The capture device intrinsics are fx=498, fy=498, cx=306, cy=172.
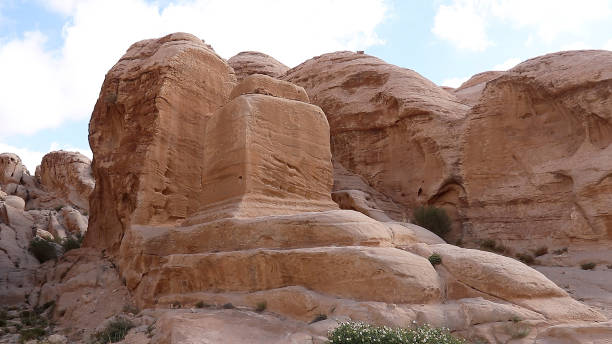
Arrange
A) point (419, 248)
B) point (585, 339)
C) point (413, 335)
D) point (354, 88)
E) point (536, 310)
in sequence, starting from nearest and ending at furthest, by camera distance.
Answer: point (413, 335) < point (585, 339) < point (536, 310) < point (419, 248) < point (354, 88)

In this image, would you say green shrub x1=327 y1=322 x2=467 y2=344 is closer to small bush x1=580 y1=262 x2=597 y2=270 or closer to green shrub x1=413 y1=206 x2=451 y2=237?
small bush x1=580 y1=262 x2=597 y2=270

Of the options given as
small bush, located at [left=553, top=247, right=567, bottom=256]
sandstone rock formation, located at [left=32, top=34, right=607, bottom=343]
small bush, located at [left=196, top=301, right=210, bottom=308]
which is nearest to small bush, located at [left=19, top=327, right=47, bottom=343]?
sandstone rock formation, located at [left=32, top=34, right=607, bottom=343]

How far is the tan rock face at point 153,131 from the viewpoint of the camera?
16531 mm

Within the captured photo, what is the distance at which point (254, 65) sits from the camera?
104ft

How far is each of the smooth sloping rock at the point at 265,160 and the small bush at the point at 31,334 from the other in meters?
5.31

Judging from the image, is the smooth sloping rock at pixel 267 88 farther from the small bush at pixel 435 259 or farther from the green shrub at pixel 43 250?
the green shrub at pixel 43 250

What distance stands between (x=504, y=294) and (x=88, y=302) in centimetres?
1244

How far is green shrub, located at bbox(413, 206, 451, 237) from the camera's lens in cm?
2106

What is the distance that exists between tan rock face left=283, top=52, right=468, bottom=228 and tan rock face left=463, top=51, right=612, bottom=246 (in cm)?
128

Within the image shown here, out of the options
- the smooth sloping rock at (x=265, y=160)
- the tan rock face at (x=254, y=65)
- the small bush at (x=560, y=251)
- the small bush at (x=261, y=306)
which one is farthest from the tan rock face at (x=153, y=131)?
the small bush at (x=560, y=251)

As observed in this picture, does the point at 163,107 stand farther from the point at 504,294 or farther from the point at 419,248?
the point at 504,294

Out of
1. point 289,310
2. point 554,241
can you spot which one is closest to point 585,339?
point 289,310

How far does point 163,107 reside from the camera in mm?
16969

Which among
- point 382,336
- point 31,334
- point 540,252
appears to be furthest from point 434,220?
point 31,334
